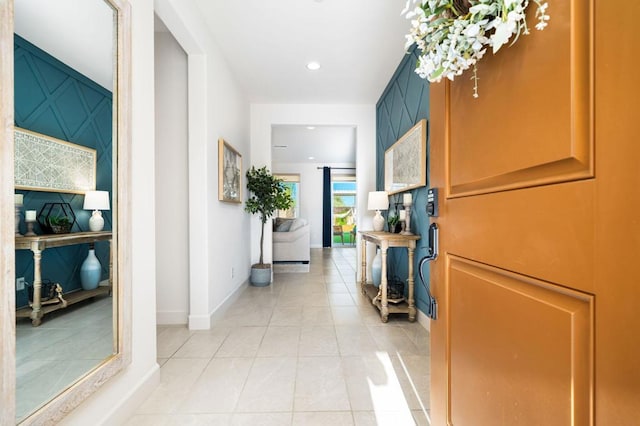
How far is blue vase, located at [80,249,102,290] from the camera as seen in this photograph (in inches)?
47.4

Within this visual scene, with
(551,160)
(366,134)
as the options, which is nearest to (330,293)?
(366,134)

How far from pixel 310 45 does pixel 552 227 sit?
2.93 meters

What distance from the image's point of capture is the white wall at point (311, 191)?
922 centimetres

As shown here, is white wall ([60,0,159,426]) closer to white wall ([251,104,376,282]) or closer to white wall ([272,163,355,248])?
white wall ([251,104,376,282])

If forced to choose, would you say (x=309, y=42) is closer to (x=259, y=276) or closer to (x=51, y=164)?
(x=51, y=164)

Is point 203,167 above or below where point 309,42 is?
below

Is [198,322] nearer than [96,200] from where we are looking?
No

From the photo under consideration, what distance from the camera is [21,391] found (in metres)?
0.91

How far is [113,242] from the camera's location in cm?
133

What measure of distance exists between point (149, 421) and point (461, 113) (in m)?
1.93

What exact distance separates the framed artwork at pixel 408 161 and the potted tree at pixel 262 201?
1566 millimetres

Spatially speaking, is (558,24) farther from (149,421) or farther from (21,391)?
(149,421)

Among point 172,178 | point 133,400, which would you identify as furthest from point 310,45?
point 133,400

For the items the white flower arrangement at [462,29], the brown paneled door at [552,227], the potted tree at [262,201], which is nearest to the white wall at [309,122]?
the potted tree at [262,201]
